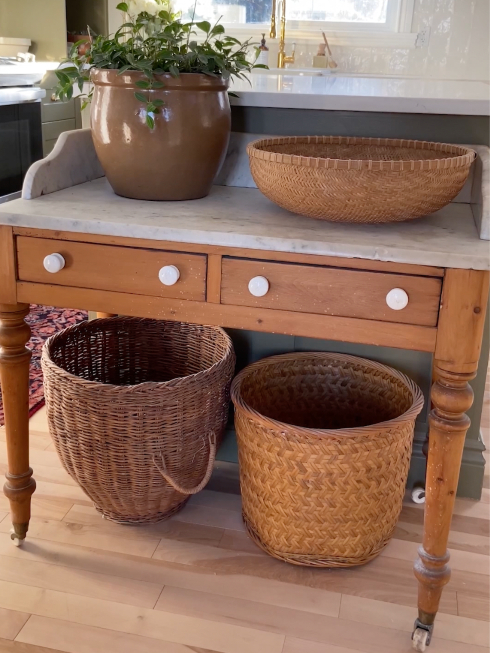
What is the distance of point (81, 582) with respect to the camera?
1393 mm

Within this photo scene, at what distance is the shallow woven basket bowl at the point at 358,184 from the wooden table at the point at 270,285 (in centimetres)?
5

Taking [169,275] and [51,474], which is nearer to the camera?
[169,275]

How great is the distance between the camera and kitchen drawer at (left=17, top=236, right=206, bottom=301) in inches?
45.6

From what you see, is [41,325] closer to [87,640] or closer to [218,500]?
[218,500]

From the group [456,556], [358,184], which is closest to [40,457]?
[456,556]

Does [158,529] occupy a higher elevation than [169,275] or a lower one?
lower

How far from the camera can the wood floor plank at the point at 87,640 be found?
1230mm

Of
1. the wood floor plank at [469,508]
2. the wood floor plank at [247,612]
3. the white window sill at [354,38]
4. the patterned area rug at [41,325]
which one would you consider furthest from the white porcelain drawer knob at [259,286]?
the white window sill at [354,38]

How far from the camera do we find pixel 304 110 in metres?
1.54

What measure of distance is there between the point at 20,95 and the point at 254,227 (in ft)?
7.57

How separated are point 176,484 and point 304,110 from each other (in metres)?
0.91

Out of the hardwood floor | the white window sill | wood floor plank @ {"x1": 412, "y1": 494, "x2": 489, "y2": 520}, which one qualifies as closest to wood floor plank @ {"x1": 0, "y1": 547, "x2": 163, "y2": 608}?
the hardwood floor

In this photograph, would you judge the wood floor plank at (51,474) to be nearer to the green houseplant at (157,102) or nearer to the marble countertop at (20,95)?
the green houseplant at (157,102)

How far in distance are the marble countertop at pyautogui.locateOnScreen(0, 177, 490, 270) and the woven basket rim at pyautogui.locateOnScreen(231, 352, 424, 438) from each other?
1.30 ft
